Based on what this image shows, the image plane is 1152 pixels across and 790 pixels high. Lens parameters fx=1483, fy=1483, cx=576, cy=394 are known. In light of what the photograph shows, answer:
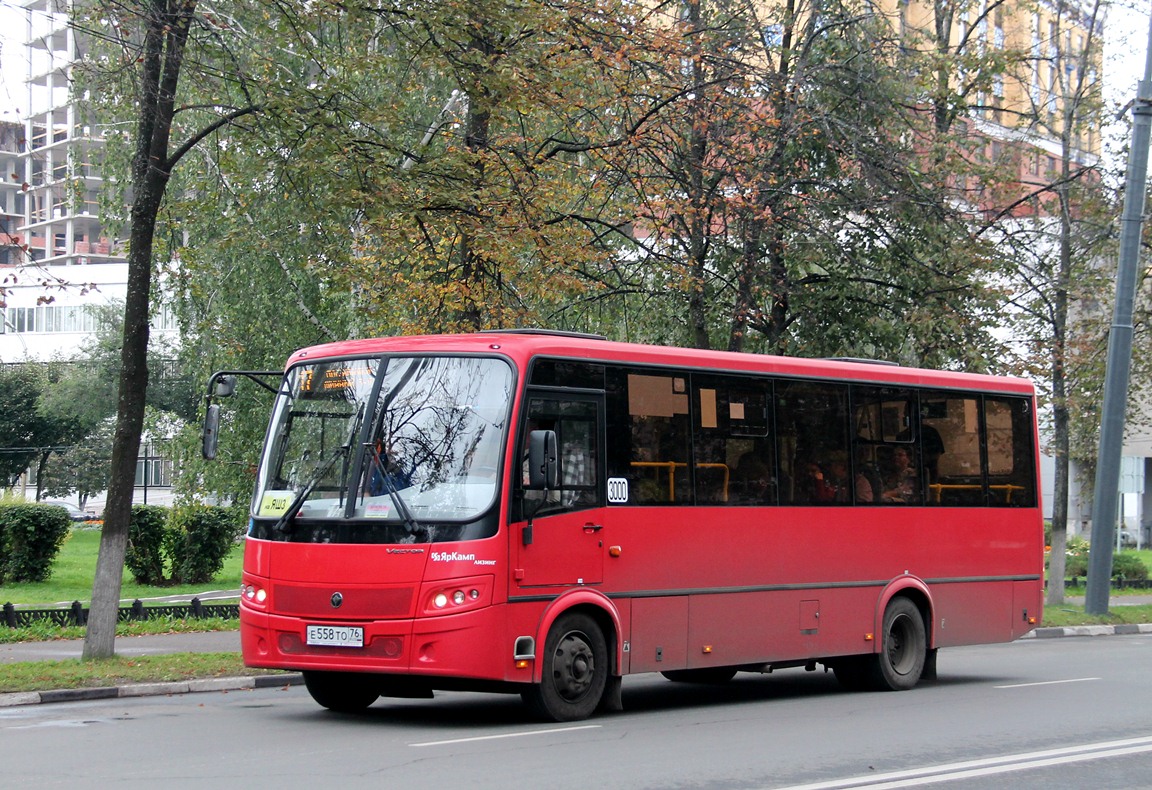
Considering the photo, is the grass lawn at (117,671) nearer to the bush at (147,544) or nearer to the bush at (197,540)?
the bush at (147,544)

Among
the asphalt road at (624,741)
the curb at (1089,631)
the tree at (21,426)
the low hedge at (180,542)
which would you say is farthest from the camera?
the tree at (21,426)

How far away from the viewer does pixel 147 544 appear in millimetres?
29062

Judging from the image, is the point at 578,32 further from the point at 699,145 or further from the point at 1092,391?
the point at 1092,391

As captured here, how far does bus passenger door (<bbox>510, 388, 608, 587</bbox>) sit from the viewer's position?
456 inches

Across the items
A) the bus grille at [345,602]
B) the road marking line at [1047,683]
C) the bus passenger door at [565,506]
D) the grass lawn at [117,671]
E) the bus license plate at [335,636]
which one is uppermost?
the bus passenger door at [565,506]

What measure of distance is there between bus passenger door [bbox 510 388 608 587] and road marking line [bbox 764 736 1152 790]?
3.49 meters

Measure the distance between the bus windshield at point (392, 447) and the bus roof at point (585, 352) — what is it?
0.12 m

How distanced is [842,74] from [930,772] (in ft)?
53.1

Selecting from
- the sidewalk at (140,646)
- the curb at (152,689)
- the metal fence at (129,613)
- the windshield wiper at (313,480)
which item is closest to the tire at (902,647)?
the curb at (152,689)

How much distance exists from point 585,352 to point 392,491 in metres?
2.04

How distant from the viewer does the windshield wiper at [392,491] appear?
11.3 m

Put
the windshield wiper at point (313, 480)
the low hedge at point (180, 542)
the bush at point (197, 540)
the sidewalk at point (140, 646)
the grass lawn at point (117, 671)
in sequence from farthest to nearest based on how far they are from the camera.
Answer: the bush at point (197, 540), the low hedge at point (180, 542), the sidewalk at point (140, 646), the grass lawn at point (117, 671), the windshield wiper at point (313, 480)

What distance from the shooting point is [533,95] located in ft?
55.8

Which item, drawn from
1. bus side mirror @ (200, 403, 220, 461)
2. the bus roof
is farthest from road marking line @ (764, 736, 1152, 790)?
bus side mirror @ (200, 403, 220, 461)
